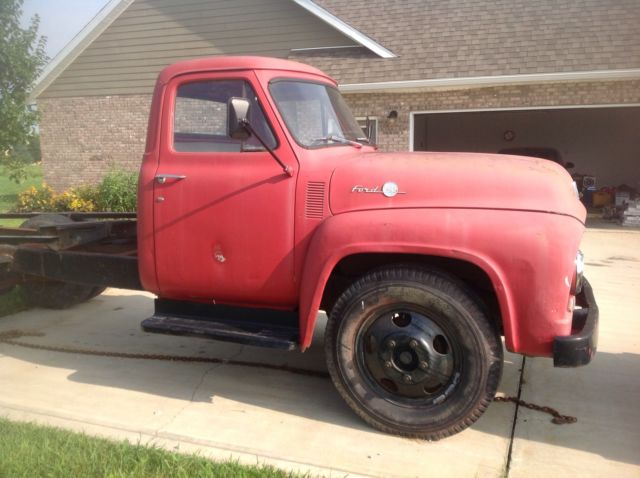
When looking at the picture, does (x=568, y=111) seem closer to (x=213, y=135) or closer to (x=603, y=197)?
(x=603, y=197)

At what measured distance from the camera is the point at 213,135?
392cm

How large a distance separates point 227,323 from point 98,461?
3.89ft

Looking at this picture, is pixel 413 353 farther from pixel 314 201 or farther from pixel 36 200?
pixel 36 200

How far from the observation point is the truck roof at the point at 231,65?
378cm

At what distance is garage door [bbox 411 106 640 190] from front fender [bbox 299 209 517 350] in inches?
587

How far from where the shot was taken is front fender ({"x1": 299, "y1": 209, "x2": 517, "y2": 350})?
10.2 feet

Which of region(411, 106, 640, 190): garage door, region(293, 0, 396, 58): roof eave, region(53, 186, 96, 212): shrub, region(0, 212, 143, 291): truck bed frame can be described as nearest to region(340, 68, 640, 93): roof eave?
region(293, 0, 396, 58): roof eave

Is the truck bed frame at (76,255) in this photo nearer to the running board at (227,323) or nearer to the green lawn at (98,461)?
the running board at (227,323)

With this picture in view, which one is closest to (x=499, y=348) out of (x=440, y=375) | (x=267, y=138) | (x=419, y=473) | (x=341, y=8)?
(x=440, y=375)

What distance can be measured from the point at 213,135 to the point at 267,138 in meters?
0.47

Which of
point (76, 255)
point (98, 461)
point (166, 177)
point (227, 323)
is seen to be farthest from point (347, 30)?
point (98, 461)

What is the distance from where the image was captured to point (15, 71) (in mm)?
10016

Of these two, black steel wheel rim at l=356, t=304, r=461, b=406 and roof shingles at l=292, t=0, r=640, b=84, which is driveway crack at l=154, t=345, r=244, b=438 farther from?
roof shingles at l=292, t=0, r=640, b=84

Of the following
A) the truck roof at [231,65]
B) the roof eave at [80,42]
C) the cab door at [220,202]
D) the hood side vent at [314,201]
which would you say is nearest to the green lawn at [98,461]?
the cab door at [220,202]
